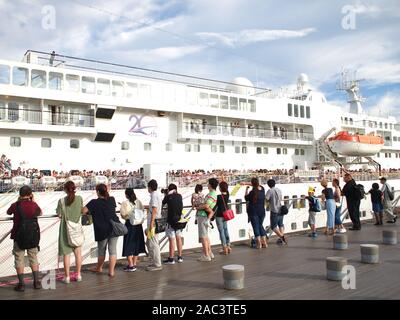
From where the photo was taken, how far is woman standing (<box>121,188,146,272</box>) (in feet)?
23.1

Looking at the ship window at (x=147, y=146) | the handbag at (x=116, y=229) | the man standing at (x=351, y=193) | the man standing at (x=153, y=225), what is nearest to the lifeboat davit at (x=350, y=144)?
the ship window at (x=147, y=146)

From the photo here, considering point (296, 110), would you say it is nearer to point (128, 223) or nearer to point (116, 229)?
point (128, 223)

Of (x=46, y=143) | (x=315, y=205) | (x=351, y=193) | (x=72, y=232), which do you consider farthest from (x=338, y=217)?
(x=46, y=143)

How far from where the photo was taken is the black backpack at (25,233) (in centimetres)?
572

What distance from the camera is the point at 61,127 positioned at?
17719mm

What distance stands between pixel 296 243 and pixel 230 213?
291 centimetres

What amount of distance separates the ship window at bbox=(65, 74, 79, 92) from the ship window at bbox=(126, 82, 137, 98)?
2.79m

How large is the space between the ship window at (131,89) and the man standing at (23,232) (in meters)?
15.7

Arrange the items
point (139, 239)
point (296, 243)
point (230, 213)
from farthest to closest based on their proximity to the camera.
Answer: point (296, 243), point (230, 213), point (139, 239)

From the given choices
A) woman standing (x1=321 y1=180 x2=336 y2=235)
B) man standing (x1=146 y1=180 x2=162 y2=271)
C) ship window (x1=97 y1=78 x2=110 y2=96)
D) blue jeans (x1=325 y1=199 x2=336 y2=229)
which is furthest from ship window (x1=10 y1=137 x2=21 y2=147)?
blue jeans (x1=325 y1=199 x2=336 y2=229)

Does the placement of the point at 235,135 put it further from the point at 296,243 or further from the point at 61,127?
the point at 296,243

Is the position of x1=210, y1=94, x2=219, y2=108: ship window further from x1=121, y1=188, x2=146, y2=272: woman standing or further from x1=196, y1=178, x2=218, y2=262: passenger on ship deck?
x1=121, y1=188, x2=146, y2=272: woman standing

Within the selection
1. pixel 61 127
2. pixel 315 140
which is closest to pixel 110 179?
pixel 61 127

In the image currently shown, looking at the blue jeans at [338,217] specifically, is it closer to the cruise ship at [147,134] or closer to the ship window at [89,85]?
the cruise ship at [147,134]
